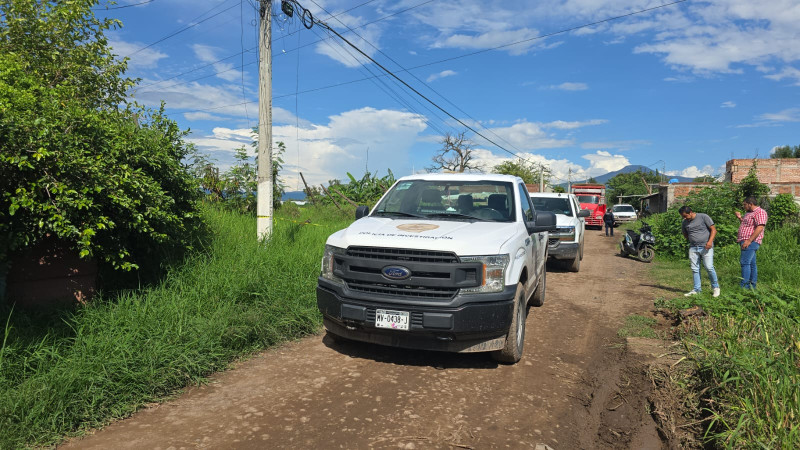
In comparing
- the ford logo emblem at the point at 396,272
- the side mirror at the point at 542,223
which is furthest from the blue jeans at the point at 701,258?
the ford logo emblem at the point at 396,272

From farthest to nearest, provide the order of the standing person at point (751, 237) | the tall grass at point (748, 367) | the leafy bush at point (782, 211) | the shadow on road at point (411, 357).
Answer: the leafy bush at point (782, 211), the standing person at point (751, 237), the shadow on road at point (411, 357), the tall grass at point (748, 367)

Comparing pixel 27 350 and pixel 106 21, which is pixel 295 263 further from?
pixel 106 21

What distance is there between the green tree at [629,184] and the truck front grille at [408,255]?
73989 millimetres

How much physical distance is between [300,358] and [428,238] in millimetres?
1898

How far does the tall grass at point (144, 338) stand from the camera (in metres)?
3.44

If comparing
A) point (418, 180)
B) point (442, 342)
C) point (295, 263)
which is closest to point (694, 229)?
point (418, 180)

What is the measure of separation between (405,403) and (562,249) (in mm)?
7722

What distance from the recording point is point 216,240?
23.6 feet

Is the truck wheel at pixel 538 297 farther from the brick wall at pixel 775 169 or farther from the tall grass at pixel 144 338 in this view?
the brick wall at pixel 775 169

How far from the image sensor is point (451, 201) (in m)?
5.64

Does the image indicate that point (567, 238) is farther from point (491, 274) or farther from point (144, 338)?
point (144, 338)

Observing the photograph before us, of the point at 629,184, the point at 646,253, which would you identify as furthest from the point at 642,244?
the point at 629,184

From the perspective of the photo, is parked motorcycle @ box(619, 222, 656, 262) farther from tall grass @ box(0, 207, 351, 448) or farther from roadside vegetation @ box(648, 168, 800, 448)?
tall grass @ box(0, 207, 351, 448)

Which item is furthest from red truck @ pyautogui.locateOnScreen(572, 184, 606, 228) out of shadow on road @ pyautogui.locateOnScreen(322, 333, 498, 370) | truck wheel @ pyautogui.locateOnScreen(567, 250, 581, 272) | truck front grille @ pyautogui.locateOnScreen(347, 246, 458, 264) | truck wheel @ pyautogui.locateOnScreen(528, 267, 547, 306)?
truck front grille @ pyautogui.locateOnScreen(347, 246, 458, 264)
